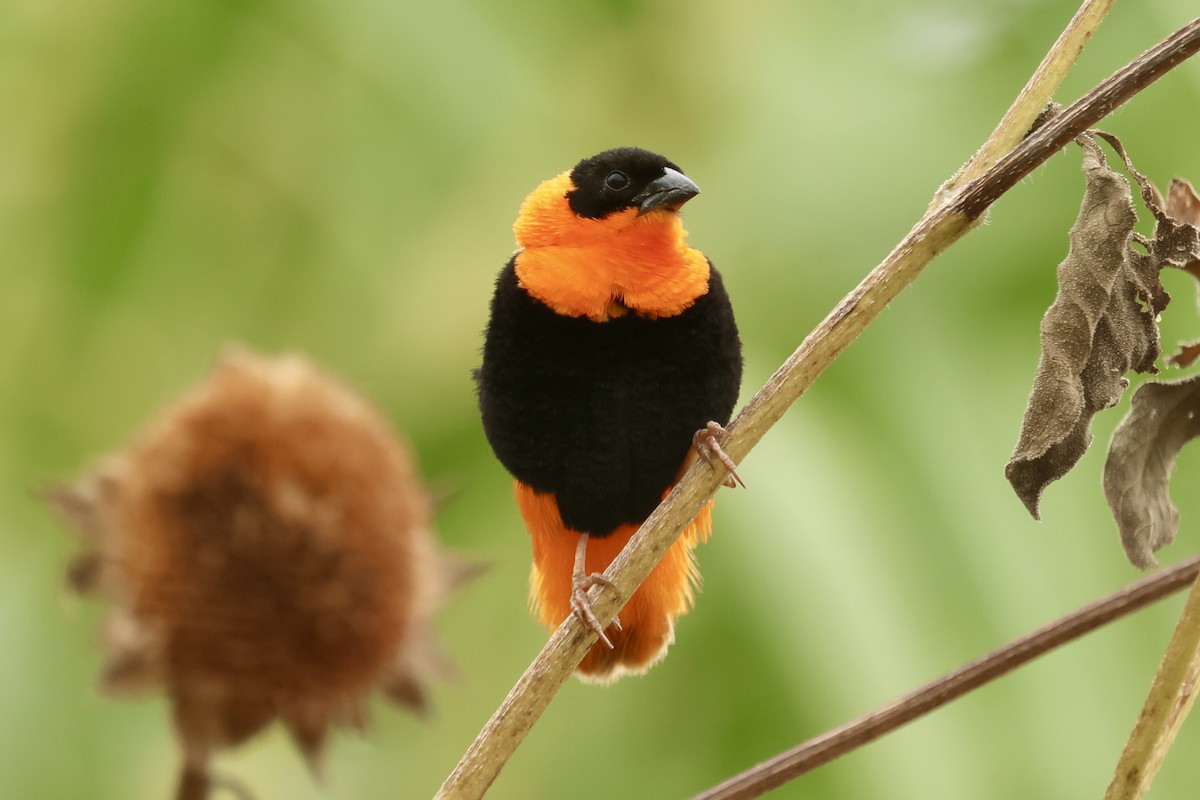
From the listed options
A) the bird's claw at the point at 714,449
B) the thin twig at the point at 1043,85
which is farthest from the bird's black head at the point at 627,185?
the thin twig at the point at 1043,85

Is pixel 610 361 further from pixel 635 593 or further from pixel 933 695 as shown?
pixel 933 695

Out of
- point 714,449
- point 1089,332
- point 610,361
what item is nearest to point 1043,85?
point 1089,332

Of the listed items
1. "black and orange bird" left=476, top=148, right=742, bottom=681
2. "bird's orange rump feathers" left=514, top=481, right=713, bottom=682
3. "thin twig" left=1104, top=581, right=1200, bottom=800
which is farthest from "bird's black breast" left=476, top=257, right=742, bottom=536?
"thin twig" left=1104, top=581, right=1200, bottom=800

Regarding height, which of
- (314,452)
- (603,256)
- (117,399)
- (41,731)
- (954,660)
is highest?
(603,256)

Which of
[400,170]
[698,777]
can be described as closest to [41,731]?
[698,777]

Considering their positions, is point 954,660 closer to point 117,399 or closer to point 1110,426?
point 1110,426

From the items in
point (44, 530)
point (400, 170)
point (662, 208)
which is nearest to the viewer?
point (662, 208)

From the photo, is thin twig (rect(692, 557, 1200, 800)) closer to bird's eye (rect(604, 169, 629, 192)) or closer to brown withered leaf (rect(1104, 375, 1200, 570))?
brown withered leaf (rect(1104, 375, 1200, 570))
